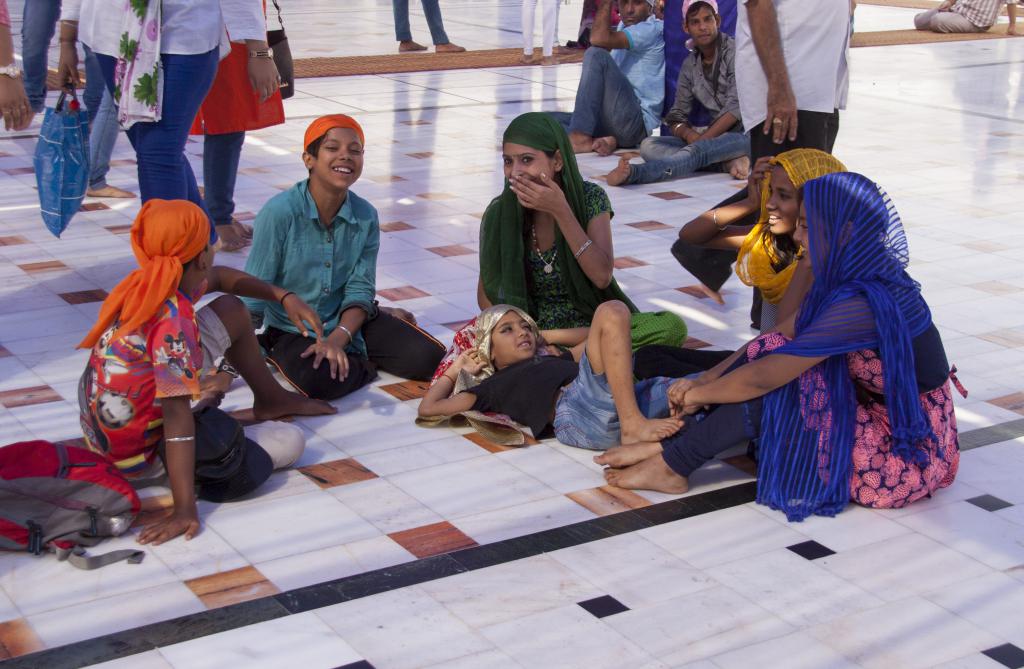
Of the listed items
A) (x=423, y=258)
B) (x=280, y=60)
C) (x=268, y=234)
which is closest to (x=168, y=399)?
(x=268, y=234)

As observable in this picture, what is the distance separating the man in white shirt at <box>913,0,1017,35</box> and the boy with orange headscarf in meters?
12.6

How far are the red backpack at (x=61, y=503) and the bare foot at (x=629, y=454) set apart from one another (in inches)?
45.4

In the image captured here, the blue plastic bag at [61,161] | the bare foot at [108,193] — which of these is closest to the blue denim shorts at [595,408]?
the blue plastic bag at [61,161]

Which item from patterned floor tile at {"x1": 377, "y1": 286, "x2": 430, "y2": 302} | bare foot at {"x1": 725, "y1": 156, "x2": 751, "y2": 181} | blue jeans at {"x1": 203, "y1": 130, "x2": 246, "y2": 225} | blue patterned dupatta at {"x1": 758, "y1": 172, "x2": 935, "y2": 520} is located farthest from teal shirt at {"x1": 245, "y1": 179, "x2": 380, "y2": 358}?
bare foot at {"x1": 725, "y1": 156, "x2": 751, "y2": 181}

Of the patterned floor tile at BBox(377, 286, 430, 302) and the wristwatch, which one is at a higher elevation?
the wristwatch

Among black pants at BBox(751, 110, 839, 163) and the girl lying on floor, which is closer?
the girl lying on floor

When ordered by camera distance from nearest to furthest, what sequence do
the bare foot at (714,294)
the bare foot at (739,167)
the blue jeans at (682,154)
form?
the bare foot at (714,294), the blue jeans at (682,154), the bare foot at (739,167)

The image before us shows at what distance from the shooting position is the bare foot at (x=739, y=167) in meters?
7.22

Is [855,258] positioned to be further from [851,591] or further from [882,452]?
[851,591]

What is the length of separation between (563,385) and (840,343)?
0.87 metres

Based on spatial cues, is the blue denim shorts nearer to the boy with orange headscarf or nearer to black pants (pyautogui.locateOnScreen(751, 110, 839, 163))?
the boy with orange headscarf

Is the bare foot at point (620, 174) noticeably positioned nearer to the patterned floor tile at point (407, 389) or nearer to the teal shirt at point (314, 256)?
the teal shirt at point (314, 256)

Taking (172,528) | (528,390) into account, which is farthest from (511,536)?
(172,528)

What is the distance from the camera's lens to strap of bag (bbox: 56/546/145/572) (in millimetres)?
2820
